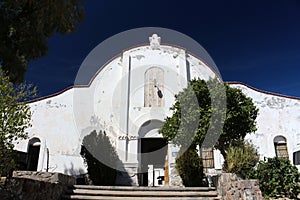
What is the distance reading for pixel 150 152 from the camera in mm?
15867

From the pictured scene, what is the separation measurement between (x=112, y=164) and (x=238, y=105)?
662cm

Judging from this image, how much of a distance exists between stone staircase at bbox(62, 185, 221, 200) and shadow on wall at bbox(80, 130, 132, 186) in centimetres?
295

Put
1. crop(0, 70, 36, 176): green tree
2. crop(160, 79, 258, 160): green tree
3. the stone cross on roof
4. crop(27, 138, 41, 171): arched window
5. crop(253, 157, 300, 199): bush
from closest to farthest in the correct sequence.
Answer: crop(0, 70, 36, 176): green tree
crop(253, 157, 300, 199): bush
crop(160, 79, 258, 160): green tree
crop(27, 138, 41, 171): arched window
the stone cross on roof

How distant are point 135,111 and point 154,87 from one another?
2010 millimetres

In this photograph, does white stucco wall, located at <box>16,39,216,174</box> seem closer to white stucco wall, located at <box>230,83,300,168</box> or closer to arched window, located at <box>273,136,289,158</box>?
white stucco wall, located at <box>230,83,300,168</box>

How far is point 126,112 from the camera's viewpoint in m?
14.1

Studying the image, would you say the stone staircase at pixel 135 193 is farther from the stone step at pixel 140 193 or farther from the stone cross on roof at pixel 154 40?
the stone cross on roof at pixel 154 40

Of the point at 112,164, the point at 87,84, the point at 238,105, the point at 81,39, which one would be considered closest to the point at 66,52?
the point at 81,39

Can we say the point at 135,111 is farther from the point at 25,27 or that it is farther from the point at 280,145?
the point at 25,27

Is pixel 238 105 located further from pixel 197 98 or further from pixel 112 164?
pixel 112 164

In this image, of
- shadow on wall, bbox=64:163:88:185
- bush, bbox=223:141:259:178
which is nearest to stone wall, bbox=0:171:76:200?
bush, bbox=223:141:259:178

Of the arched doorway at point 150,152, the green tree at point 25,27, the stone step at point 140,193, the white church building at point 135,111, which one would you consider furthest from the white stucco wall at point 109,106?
the green tree at point 25,27

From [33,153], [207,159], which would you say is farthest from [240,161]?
[33,153]

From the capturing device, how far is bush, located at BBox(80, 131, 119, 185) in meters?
10.6
